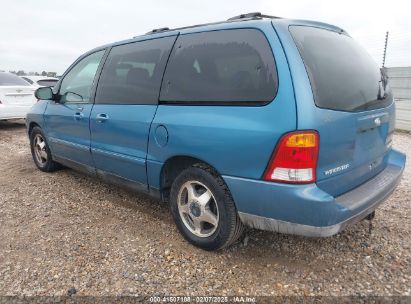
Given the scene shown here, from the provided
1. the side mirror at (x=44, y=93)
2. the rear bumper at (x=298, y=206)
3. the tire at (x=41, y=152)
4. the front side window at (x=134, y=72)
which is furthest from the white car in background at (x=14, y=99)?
the rear bumper at (x=298, y=206)

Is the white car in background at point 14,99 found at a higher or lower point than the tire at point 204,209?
higher

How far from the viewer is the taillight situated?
88.3 inches

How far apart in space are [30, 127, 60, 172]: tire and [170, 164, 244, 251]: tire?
2.82m

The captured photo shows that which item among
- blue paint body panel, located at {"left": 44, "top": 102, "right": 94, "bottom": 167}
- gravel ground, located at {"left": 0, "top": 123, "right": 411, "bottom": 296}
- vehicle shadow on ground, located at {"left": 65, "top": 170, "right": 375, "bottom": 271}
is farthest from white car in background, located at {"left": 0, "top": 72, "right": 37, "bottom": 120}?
vehicle shadow on ground, located at {"left": 65, "top": 170, "right": 375, "bottom": 271}

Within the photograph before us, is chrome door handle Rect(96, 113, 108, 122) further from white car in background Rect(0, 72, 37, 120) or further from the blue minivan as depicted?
white car in background Rect(0, 72, 37, 120)

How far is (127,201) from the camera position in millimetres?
4133

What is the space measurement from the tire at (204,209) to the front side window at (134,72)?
0.80m

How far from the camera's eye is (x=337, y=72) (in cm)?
254

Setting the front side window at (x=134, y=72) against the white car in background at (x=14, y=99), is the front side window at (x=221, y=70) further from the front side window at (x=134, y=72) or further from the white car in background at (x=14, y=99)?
the white car in background at (x=14, y=99)

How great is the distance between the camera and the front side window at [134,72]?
3223 millimetres

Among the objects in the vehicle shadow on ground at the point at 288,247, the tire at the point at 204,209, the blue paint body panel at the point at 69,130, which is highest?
the blue paint body panel at the point at 69,130

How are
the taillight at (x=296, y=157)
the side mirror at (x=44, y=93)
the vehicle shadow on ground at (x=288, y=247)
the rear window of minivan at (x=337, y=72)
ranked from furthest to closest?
the side mirror at (x=44, y=93) < the vehicle shadow on ground at (x=288, y=247) < the rear window of minivan at (x=337, y=72) < the taillight at (x=296, y=157)

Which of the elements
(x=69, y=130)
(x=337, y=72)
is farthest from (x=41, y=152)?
(x=337, y=72)

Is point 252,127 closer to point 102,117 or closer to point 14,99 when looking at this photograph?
point 102,117
